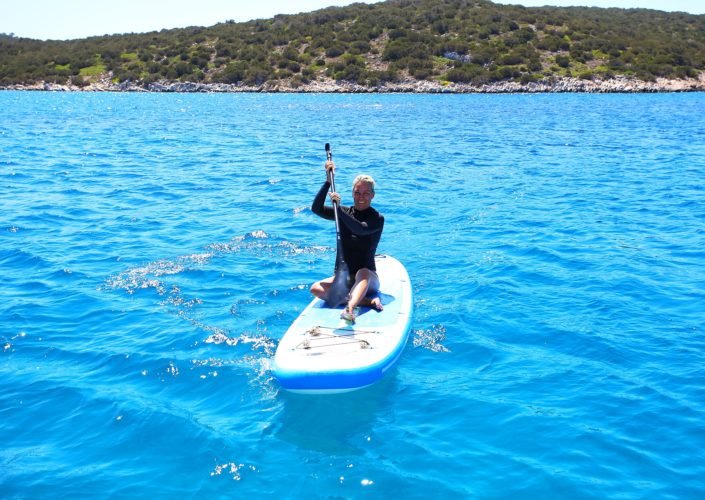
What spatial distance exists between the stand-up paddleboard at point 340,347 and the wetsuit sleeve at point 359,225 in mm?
961

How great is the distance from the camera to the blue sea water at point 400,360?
5.56 metres

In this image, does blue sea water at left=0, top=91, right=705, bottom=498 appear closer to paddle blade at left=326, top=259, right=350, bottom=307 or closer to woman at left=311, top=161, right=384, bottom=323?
paddle blade at left=326, top=259, right=350, bottom=307

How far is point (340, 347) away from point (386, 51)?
2717 inches

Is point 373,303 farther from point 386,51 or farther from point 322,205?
point 386,51

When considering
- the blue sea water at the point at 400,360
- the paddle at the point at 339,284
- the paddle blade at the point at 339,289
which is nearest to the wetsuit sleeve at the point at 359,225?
the paddle at the point at 339,284

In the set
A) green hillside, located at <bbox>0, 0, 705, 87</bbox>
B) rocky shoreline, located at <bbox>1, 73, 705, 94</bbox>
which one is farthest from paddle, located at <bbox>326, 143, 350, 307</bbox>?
green hillside, located at <bbox>0, 0, 705, 87</bbox>

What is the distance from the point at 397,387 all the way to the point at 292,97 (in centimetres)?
5412

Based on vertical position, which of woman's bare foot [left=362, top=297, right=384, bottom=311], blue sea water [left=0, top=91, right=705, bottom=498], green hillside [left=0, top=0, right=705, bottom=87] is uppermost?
green hillside [left=0, top=0, right=705, bottom=87]

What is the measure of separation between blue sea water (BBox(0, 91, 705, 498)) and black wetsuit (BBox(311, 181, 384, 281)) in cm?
124

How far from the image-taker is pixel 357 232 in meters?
8.20

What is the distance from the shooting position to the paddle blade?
838cm

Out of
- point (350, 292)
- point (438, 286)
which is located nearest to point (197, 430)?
point (350, 292)

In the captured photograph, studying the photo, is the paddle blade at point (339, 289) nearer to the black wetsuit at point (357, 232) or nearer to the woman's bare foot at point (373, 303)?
the black wetsuit at point (357, 232)

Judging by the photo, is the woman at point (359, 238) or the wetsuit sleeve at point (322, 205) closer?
the woman at point (359, 238)
